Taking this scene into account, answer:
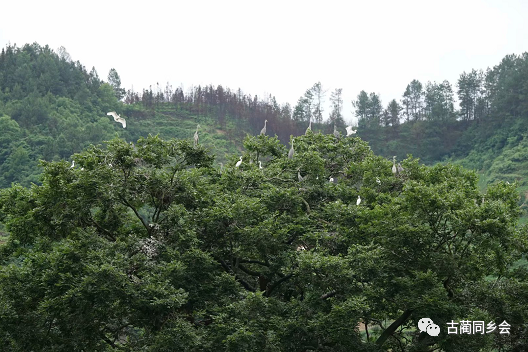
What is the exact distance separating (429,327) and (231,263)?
471cm

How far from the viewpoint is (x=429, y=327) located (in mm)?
11742

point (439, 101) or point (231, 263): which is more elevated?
point (439, 101)

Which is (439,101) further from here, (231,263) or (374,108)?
(231,263)

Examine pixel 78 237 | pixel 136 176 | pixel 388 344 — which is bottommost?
pixel 388 344

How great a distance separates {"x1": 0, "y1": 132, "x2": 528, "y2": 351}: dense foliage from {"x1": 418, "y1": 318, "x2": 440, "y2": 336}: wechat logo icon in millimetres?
115

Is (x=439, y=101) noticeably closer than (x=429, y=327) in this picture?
A: No

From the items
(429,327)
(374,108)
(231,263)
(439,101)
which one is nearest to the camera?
(429,327)

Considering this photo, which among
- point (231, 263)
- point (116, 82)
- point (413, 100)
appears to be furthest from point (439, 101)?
point (231, 263)

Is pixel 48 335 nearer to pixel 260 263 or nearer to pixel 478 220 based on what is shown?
pixel 260 263

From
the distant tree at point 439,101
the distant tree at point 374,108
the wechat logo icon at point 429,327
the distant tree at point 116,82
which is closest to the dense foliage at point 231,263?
the wechat logo icon at point 429,327

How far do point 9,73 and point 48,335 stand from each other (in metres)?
56.3

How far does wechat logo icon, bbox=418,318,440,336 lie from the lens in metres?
11.6

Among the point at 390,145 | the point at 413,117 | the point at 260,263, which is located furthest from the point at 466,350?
the point at 413,117

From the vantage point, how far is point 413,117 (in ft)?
220
